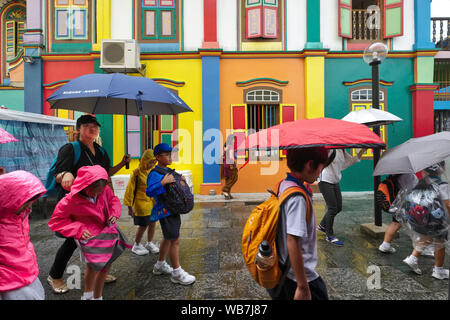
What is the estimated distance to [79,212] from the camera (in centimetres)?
236

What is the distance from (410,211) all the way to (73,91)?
13.1ft

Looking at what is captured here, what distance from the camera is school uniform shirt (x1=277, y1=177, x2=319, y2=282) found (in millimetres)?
1661

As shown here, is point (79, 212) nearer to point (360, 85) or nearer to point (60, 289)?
point (60, 289)

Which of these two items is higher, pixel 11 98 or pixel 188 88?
pixel 11 98

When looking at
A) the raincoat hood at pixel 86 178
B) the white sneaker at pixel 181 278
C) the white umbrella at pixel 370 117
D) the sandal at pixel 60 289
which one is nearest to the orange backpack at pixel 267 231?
the raincoat hood at pixel 86 178

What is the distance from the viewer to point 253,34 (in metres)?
9.03

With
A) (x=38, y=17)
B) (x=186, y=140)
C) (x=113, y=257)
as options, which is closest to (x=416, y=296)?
(x=113, y=257)

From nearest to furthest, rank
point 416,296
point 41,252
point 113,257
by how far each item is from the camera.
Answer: point 113,257 → point 416,296 → point 41,252

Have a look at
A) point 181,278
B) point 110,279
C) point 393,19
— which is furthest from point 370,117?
point 393,19

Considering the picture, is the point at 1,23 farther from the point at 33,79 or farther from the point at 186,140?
the point at 186,140

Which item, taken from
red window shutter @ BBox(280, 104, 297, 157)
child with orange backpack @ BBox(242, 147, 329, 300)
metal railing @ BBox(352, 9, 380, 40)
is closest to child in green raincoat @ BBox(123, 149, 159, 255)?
child with orange backpack @ BBox(242, 147, 329, 300)

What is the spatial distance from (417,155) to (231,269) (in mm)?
2451

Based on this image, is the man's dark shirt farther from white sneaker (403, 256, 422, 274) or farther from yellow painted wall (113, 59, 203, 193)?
yellow painted wall (113, 59, 203, 193)

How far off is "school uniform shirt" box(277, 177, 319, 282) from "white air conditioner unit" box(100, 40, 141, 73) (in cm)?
779
